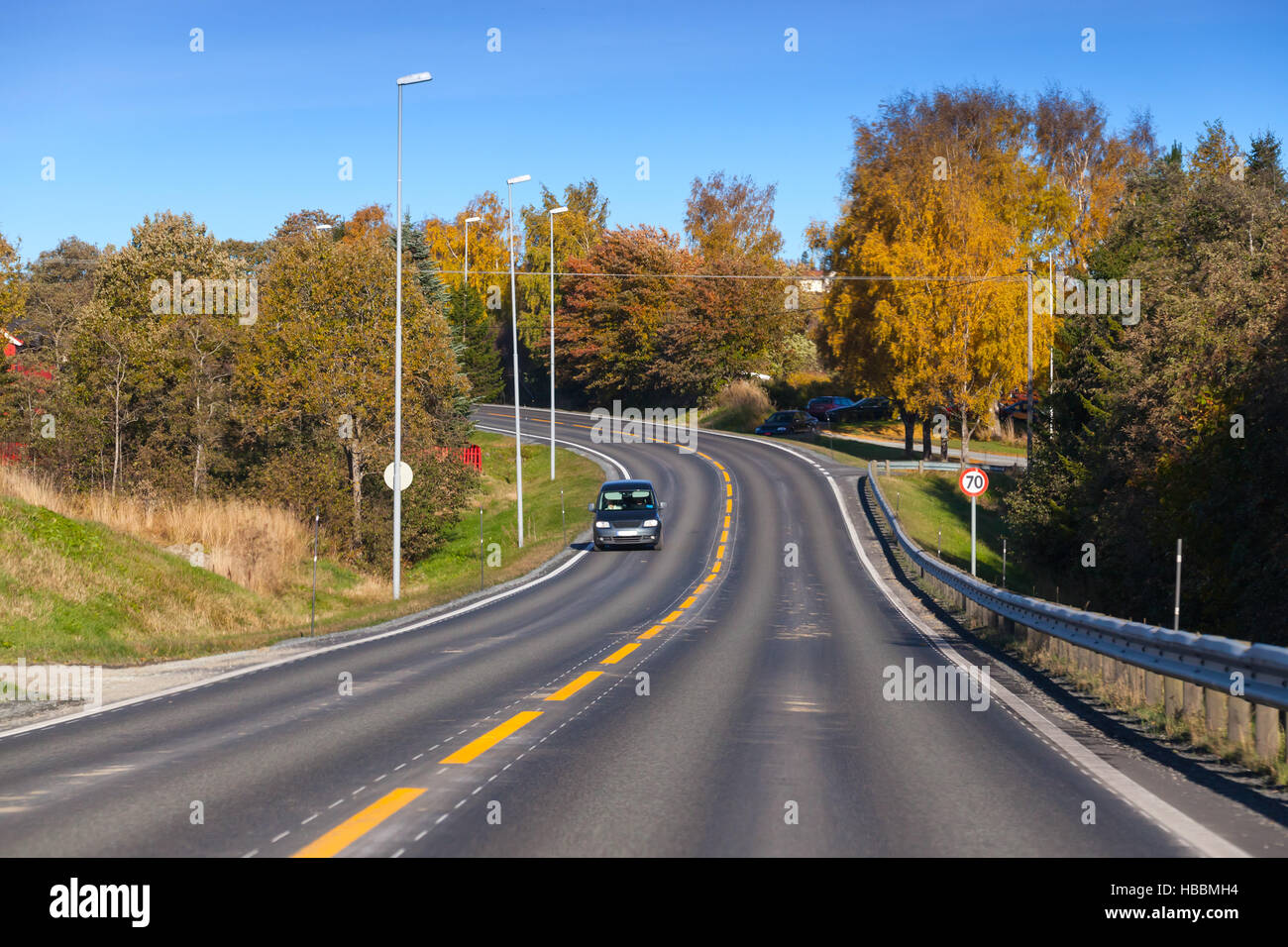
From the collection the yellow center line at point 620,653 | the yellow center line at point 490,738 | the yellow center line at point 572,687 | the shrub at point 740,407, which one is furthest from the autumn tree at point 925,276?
the yellow center line at point 490,738

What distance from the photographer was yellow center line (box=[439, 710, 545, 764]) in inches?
304

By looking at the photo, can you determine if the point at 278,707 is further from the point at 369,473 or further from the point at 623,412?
the point at 623,412

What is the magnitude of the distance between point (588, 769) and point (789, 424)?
201 feet

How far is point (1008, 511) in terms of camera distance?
131ft

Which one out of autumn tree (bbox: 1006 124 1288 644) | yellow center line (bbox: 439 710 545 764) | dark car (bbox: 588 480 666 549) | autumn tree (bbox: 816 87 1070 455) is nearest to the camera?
yellow center line (bbox: 439 710 545 764)

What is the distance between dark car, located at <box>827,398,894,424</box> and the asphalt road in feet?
198

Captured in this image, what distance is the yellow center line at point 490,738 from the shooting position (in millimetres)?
7711

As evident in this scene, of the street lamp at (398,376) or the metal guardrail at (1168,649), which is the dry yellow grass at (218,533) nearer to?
the street lamp at (398,376)

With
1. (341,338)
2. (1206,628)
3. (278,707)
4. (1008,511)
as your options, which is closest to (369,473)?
(341,338)

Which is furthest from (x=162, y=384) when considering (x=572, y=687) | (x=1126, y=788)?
(x=1126, y=788)

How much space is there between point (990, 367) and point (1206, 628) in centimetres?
2265

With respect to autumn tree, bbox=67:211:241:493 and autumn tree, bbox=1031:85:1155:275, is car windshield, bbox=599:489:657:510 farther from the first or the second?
autumn tree, bbox=1031:85:1155:275

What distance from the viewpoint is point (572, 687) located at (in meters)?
11.3

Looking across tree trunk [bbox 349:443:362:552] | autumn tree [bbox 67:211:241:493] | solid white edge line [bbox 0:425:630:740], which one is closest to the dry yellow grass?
solid white edge line [bbox 0:425:630:740]
